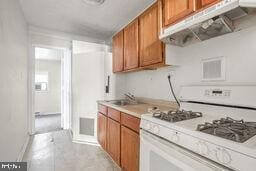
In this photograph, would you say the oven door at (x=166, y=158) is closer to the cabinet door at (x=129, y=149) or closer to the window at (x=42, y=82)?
the cabinet door at (x=129, y=149)

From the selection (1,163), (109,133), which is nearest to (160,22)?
(109,133)

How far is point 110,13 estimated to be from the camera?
260 centimetres

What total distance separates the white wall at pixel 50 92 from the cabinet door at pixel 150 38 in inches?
202

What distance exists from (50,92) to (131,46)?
5016 mm

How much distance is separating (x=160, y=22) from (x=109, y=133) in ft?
5.39

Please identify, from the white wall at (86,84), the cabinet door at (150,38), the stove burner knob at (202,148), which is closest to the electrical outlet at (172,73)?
the cabinet door at (150,38)

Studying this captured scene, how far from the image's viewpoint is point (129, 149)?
1.70 meters

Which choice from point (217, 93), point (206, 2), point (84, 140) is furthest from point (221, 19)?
point (84, 140)

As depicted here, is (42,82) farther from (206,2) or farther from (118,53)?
(206,2)

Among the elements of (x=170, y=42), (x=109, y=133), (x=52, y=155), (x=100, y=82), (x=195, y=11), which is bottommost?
(x=52, y=155)

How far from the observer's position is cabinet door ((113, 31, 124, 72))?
2584mm

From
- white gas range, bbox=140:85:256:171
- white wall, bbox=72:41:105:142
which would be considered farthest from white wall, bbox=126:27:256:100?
white wall, bbox=72:41:105:142

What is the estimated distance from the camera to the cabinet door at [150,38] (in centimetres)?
176

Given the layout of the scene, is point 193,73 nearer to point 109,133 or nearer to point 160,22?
point 160,22
